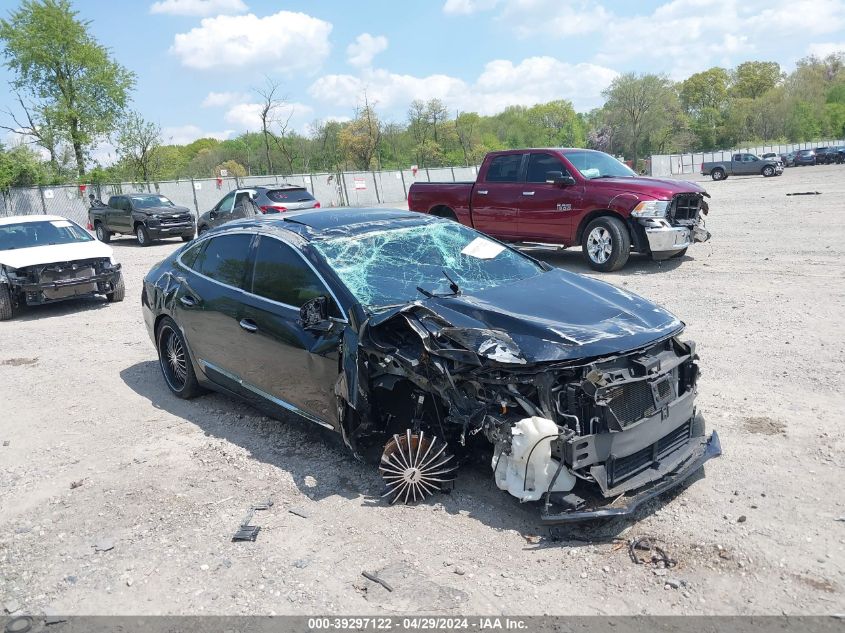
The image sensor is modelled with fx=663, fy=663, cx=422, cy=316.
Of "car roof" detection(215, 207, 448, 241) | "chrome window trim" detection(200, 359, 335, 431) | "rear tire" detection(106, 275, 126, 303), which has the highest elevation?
"car roof" detection(215, 207, 448, 241)

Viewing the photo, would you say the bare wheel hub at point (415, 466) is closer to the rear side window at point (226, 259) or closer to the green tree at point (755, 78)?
the rear side window at point (226, 259)

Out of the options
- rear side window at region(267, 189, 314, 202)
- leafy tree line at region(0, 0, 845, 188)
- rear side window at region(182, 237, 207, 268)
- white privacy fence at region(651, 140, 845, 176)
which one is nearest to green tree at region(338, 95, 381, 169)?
leafy tree line at region(0, 0, 845, 188)

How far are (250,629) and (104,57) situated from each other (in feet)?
154

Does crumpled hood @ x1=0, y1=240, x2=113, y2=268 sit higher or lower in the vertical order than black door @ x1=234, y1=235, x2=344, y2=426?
higher

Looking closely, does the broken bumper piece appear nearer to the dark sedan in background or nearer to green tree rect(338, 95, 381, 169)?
the dark sedan in background

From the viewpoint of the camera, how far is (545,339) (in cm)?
368

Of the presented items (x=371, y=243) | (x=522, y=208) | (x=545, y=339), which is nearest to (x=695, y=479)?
(x=545, y=339)

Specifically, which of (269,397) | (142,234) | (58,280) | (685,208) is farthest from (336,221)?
(142,234)

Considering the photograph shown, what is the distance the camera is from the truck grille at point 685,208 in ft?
35.2

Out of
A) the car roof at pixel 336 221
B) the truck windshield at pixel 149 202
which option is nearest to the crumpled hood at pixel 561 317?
the car roof at pixel 336 221

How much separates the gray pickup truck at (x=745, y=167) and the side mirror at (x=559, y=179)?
36.6 metres

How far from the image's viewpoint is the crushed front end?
34.2 ft

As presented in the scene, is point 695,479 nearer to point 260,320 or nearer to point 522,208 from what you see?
point 260,320

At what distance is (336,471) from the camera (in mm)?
4566
